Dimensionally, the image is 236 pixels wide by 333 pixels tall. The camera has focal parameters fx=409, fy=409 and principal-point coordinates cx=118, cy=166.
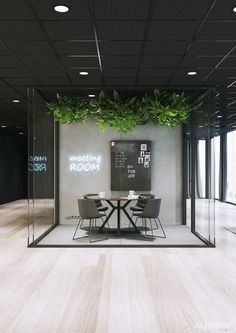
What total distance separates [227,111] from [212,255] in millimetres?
6296

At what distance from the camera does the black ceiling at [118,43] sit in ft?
14.1

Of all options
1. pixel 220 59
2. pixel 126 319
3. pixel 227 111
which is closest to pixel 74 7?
pixel 220 59

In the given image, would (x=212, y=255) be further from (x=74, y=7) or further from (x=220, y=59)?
(x=74, y=7)

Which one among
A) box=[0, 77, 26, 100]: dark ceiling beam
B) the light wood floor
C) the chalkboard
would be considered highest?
box=[0, 77, 26, 100]: dark ceiling beam

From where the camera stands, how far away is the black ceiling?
4.29 meters

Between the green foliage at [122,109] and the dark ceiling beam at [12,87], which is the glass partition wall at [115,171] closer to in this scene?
the dark ceiling beam at [12,87]

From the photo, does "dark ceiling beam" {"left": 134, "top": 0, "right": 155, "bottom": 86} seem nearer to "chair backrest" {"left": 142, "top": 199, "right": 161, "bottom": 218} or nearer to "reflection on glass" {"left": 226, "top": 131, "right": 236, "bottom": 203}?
"chair backrest" {"left": 142, "top": 199, "right": 161, "bottom": 218}

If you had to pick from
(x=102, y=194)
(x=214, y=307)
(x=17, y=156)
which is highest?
(x=17, y=156)

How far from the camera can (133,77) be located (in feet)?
23.9

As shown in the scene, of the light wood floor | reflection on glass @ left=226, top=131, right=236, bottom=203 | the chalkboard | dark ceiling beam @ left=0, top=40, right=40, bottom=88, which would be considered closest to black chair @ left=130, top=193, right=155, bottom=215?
the chalkboard

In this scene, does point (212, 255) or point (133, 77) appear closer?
point (212, 255)

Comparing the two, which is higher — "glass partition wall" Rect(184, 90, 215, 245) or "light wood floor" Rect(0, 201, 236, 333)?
"glass partition wall" Rect(184, 90, 215, 245)

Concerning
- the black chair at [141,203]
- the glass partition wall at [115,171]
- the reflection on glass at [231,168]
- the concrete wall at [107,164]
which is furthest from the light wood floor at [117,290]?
the reflection on glass at [231,168]

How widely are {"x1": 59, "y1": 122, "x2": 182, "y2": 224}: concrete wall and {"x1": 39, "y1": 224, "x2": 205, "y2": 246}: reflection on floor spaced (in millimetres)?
767
